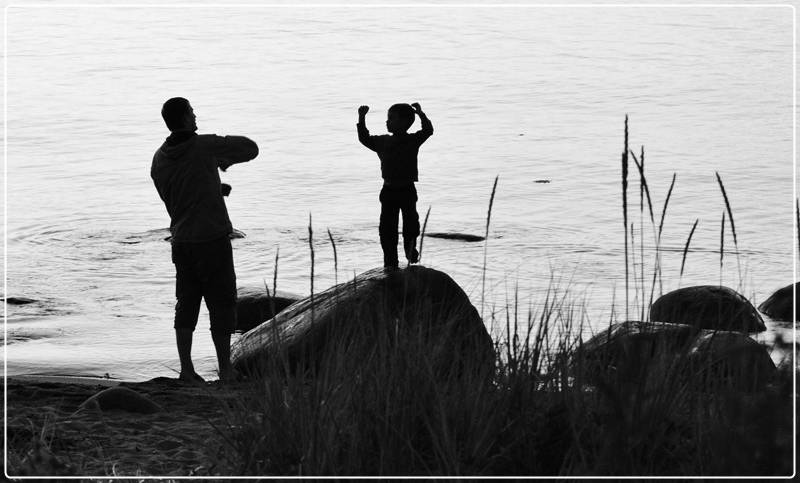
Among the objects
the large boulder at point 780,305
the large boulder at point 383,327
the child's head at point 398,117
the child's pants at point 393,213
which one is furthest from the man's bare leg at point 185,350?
the large boulder at point 780,305

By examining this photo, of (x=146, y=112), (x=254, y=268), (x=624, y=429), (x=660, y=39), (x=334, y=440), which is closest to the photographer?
(x=624, y=429)

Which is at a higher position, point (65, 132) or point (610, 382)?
point (65, 132)

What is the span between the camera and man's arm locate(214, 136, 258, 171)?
285 inches

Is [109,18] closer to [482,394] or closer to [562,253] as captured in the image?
[562,253]

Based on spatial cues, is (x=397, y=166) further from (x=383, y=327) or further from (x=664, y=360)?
(x=664, y=360)

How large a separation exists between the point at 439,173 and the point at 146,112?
35.6 ft

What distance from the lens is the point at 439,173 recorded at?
19641mm

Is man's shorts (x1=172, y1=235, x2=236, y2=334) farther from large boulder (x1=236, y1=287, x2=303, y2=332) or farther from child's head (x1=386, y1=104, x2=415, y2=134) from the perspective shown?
large boulder (x1=236, y1=287, x2=303, y2=332)

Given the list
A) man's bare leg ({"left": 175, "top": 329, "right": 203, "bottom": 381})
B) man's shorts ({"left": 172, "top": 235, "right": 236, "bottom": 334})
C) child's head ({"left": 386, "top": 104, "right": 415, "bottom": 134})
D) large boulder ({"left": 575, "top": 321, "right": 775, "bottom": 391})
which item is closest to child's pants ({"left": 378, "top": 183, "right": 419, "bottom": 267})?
child's head ({"left": 386, "top": 104, "right": 415, "bottom": 134})

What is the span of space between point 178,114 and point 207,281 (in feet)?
3.73

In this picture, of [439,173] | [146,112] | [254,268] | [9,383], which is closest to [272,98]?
[146,112]

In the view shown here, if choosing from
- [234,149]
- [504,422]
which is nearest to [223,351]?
[234,149]

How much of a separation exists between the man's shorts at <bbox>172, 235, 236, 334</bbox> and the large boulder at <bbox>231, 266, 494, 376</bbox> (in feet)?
1.19

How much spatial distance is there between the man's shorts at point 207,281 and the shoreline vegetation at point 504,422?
249 cm
